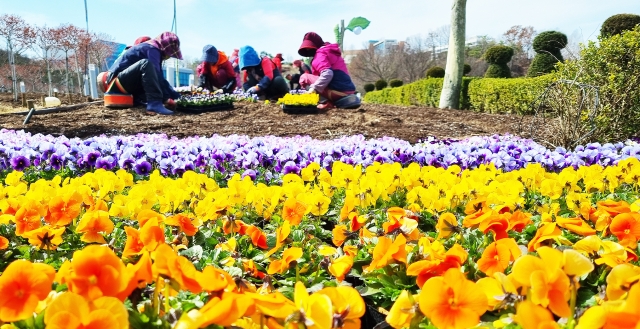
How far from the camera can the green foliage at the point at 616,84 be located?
221 inches

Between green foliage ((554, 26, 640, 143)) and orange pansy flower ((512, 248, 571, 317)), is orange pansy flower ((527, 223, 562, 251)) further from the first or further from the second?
green foliage ((554, 26, 640, 143))

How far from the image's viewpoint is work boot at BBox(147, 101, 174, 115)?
10094 millimetres

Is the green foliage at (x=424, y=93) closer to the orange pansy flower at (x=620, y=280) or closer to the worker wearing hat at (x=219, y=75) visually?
the worker wearing hat at (x=219, y=75)

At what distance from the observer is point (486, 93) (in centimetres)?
1358

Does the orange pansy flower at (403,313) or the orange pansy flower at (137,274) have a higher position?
the orange pansy flower at (137,274)

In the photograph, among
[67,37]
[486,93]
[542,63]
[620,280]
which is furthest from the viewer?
[67,37]

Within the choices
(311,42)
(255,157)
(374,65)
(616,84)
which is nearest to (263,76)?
(311,42)

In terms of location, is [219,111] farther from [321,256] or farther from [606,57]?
[321,256]

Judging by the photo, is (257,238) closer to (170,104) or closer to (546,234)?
(546,234)

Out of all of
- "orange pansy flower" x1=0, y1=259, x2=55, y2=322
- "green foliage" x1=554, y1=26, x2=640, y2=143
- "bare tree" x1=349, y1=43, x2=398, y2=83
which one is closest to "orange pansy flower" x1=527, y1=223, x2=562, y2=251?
"orange pansy flower" x1=0, y1=259, x2=55, y2=322

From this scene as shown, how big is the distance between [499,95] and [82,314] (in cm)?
1351

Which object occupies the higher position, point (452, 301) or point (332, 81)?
point (332, 81)

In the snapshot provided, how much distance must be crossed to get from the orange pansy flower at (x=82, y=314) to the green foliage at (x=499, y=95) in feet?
37.5

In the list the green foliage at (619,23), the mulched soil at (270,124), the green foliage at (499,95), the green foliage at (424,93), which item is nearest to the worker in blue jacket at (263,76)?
the mulched soil at (270,124)
